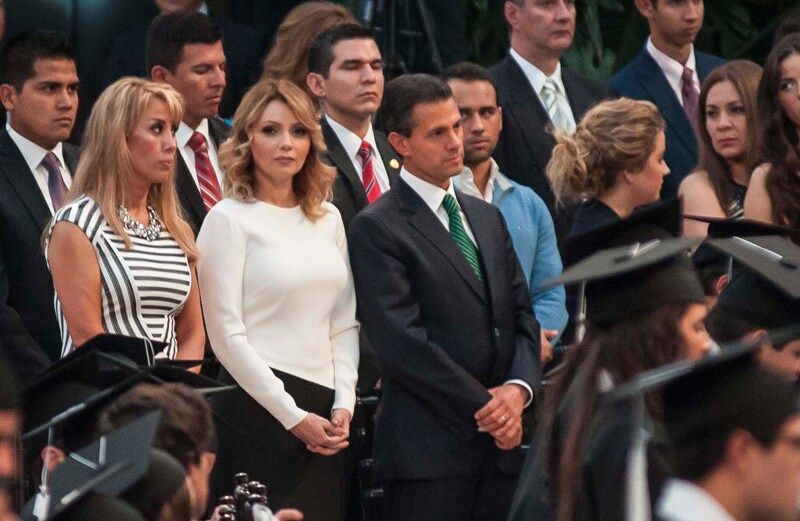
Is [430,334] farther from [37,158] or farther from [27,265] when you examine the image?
[37,158]

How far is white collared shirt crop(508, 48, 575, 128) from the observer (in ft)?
29.6

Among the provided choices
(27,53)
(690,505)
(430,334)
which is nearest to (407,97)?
(430,334)

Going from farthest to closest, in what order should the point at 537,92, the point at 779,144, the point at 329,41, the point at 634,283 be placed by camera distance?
the point at 537,92, the point at 329,41, the point at 779,144, the point at 634,283

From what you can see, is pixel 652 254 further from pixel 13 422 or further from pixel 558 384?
pixel 13 422

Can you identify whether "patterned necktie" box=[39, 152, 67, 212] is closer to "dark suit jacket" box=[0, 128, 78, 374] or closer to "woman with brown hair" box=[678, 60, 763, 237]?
"dark suit jacket" box=[0, 128, 78, 374]

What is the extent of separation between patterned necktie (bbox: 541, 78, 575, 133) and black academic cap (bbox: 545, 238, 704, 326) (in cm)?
343

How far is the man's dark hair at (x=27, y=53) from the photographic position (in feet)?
26.2

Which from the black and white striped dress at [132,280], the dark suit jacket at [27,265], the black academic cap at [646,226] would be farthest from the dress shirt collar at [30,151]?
the black academic cap at [646,226]

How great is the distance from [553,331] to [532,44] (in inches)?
65.5

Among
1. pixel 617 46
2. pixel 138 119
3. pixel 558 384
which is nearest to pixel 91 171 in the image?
pixel 138 119

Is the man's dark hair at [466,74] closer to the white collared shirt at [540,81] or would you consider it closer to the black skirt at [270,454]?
the white collared shirt at [540,81]

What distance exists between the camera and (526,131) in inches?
347

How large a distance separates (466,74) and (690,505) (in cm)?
452

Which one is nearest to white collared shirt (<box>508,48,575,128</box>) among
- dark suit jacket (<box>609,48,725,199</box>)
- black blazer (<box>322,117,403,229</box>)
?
dark suit jacket (<box>609,48,725,199</box>)
